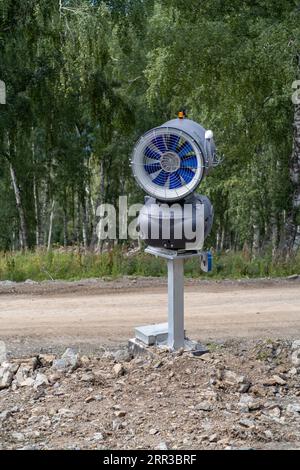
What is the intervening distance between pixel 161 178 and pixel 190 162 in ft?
1.02

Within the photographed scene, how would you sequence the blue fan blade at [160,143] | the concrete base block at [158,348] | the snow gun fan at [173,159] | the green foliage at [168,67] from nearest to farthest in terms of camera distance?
the snow gun fan at [173,159] < the blue fan blade at [160,143] < the concrete base block at [158,348] < the green foliage at [168,67]

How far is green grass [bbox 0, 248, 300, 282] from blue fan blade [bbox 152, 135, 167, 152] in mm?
5582

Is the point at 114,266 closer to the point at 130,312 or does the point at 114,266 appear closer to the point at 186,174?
the point at 130,312

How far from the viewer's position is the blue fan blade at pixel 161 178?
5.68 m

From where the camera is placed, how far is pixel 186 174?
5637 millimetres

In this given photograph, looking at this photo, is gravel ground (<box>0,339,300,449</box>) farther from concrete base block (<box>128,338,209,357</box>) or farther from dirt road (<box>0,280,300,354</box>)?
dirt road (<box>0,280,300,354</box>)

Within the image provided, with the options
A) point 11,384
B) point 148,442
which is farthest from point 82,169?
point 148,442

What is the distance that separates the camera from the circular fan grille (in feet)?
18.2

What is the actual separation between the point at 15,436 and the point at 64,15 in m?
7.92

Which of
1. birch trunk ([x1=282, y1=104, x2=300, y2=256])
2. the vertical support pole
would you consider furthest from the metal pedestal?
birch trunk ([x1=282, y1=104, x2=300, y2=256])

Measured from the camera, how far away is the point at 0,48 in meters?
11.6

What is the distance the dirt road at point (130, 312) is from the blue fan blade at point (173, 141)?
2566 millimetres

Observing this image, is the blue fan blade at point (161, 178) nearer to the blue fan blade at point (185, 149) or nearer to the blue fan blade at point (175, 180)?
the blue fan blade at point (175, 180)

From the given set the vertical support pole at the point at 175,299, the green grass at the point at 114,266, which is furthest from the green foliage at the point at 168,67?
the vertical support pole at the point at 175,299
